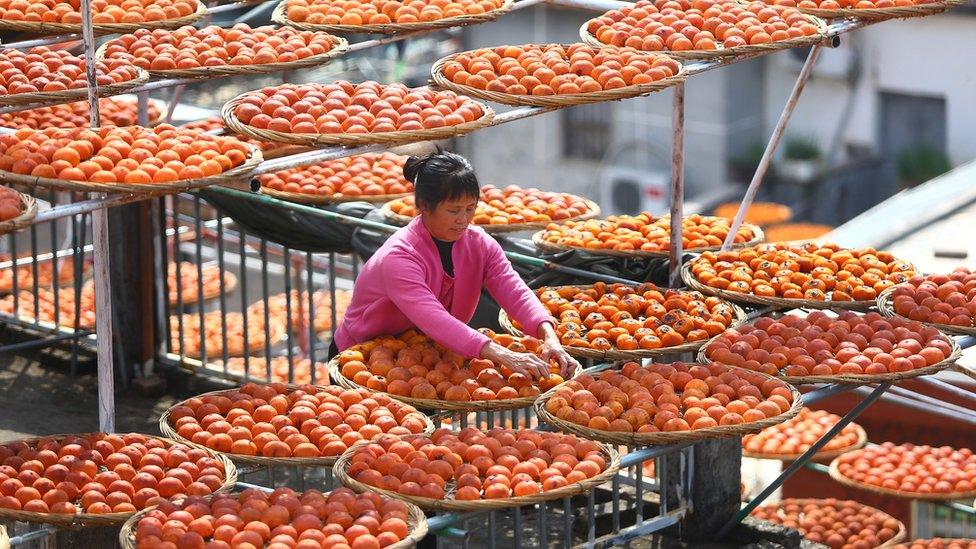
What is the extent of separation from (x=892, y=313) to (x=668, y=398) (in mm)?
1626

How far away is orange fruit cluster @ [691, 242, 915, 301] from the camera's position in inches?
274

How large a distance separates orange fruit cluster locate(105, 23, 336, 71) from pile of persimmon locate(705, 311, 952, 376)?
2.26 metres

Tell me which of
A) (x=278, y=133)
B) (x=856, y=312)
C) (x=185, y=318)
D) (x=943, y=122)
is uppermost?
(x=278, y=133)

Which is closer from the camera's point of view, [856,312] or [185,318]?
[856,312]

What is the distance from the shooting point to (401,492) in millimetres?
4887

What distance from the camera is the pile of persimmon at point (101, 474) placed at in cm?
494

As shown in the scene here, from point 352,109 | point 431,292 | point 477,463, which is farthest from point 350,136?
point 477,463

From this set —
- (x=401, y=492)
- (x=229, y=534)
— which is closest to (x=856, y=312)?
(x=401, y=492)

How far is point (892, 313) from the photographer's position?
673 centimetres

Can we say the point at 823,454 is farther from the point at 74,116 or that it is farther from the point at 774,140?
the point at 74,116

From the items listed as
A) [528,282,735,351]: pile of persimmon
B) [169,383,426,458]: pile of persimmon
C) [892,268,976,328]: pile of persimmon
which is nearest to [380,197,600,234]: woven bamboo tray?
[528,282,735,351]: pile of persimmon

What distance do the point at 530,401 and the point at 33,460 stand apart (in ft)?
5.75

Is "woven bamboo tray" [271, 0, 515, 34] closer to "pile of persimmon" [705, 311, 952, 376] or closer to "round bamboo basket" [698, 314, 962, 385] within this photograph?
"pile of persimmon" [705, 311, 952, 376]

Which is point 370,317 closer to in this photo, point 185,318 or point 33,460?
point 33,460
